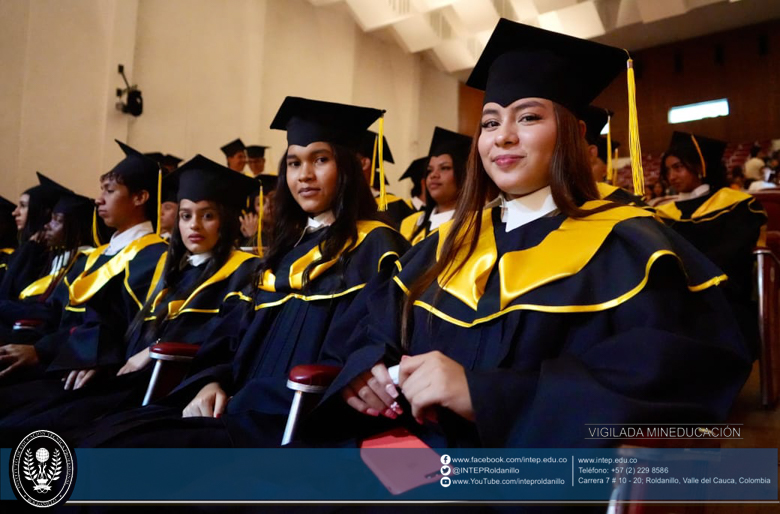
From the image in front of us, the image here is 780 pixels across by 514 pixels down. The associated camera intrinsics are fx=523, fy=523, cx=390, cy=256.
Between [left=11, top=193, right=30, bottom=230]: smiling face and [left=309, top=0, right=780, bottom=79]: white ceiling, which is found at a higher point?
[left=309, top=0, right=780, bottom=79]: white ceiling

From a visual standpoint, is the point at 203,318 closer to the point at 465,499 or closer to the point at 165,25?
the point at 465,499

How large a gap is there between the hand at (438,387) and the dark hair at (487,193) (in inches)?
13.9

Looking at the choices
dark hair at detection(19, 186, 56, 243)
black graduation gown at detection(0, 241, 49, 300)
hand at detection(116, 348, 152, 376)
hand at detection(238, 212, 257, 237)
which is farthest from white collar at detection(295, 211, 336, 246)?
dark hair at detection(19, 186, 56, 243)

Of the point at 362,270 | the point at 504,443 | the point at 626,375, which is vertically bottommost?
the point at 504,443

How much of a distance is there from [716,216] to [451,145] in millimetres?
2015

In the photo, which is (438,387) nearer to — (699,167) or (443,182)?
(443,182)

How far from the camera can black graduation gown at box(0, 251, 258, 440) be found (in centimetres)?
211

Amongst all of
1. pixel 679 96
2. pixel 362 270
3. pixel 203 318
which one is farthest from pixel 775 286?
pixel 679 96

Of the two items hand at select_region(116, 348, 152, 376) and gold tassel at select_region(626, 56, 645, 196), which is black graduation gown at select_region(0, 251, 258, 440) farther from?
gold tassel at select_region(626, 56, 645, 196)

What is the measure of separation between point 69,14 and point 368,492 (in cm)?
709

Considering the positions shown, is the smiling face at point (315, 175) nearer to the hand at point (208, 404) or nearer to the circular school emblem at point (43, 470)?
the hand at point (208, 404)

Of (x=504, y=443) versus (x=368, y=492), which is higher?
(x=504, y=443)

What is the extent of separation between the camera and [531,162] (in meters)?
1.38

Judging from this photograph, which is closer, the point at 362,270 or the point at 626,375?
the point at 626,375
